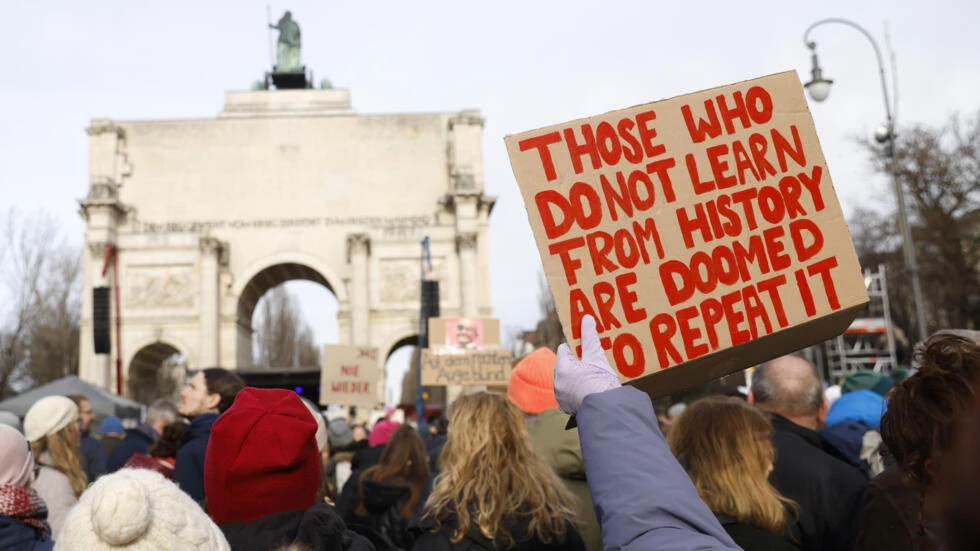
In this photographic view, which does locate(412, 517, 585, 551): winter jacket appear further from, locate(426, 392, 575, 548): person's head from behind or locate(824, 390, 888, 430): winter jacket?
locate(824, 390, 888, 430): winter jacket

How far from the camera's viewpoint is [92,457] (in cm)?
857

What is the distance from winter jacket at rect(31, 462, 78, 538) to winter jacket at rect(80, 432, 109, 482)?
10.8 ft

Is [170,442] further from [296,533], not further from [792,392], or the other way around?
[792,392]

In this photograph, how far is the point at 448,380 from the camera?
15586mm

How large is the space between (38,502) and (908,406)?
130 inches

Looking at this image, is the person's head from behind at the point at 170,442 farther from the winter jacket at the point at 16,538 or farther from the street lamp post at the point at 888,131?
the street lamp post at the point at 888,131

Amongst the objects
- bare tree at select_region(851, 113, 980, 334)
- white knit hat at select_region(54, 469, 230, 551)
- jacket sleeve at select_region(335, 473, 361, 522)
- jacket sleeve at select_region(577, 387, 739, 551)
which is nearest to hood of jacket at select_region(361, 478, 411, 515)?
jacket sleeve at select_region(335, 473, 361, 522)

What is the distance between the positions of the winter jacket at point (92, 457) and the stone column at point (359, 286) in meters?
30.1

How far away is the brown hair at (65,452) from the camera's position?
539 cm

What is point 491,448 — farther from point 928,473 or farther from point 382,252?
point 382,252

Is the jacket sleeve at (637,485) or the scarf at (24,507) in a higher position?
the jacket sleeve at (637,485)

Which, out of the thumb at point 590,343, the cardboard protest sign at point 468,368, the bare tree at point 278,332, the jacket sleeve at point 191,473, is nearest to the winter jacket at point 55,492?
the jacket sleeve at point 191,473

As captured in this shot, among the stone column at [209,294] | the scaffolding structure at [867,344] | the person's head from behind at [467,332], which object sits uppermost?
the stone column at [209,294]

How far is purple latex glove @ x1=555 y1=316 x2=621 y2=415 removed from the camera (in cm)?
217
